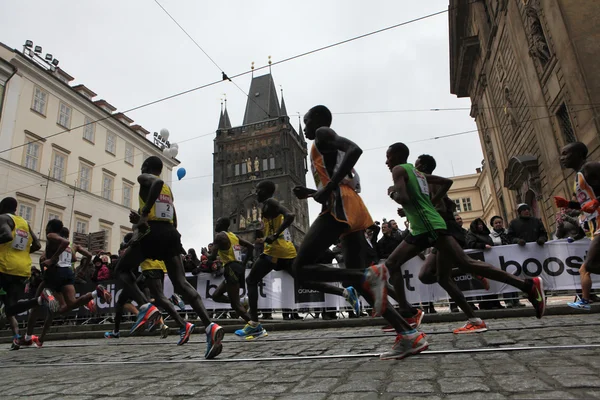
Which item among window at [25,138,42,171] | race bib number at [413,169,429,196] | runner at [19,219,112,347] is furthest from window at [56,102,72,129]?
race bib number at [413,169,429,196]

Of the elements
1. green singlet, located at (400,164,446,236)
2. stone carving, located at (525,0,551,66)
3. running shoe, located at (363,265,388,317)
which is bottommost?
running shoe, located at (363,265,388,317)

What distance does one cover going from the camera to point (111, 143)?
112 ft

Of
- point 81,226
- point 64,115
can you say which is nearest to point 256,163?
point 64,115

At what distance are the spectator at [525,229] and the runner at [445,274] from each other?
3.07 meters

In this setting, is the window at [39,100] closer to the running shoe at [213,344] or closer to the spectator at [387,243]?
the spectator at [387,243]

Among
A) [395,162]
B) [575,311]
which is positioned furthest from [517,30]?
[395,162]

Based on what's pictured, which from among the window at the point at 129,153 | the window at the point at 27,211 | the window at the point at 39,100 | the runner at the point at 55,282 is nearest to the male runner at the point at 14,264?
the runner at the point at 55,282

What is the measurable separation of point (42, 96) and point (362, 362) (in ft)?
104

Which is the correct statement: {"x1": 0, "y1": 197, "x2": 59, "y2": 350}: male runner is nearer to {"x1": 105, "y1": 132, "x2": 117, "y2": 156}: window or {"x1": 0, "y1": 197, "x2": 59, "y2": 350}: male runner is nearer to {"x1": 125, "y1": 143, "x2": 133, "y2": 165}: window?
{"x1": 105, "y1": 132, "x2": 117, "y2": 156}: window

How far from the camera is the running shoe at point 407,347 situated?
120 inches

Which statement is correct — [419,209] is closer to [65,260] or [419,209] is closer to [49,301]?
[49,301]

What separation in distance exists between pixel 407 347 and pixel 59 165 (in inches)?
1236

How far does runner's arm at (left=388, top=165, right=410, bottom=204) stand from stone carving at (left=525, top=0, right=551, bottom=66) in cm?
1490

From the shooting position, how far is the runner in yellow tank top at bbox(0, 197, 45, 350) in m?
5.89
